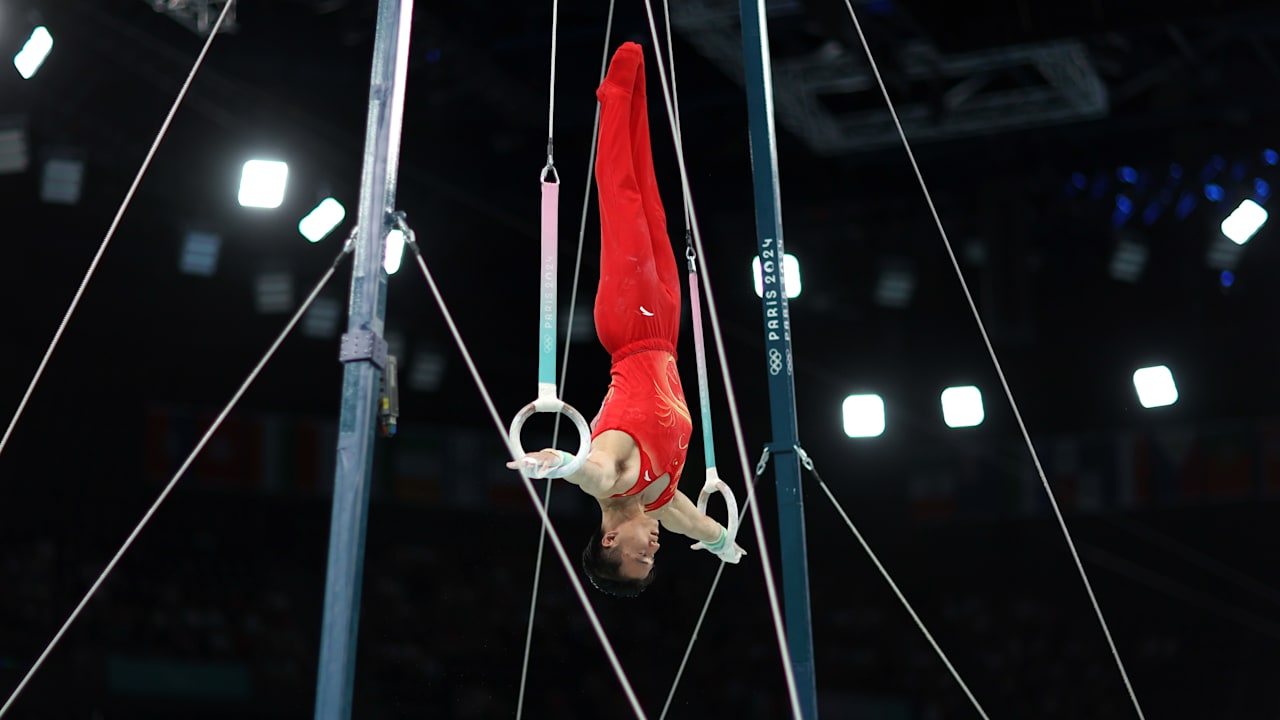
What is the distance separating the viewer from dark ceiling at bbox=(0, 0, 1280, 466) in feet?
23.1

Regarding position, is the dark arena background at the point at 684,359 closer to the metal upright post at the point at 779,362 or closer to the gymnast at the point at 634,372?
the metal upright post at the point at 779,362

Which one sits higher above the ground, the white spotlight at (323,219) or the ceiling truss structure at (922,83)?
the ceiling truss structure at (922,83)

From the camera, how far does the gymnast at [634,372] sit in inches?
141

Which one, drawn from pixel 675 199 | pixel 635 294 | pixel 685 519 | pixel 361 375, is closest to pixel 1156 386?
pixel 675 199

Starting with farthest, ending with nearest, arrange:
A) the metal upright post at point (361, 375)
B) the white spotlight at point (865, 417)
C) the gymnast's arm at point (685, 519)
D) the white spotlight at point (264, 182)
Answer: the white spotlight at point (865, 417), the white spotlight at point (264, 182), the gymnast's arm at point (685, 519), the metal upright post at point (361, 375)

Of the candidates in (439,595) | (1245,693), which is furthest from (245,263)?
(1245,693)

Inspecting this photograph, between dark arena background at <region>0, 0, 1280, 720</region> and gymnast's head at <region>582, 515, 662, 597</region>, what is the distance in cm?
370

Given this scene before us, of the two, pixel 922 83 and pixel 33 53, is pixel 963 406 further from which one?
pixel 33 53

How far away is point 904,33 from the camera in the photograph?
7.28m

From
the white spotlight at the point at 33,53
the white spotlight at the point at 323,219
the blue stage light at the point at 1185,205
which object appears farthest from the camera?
the blue stage light at the point at 1185,205

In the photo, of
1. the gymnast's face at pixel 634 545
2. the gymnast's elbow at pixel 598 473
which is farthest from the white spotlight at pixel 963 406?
the gymnast's elbow at pixel 598 473

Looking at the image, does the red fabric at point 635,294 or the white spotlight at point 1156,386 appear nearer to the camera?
the red fabric at point 635,294

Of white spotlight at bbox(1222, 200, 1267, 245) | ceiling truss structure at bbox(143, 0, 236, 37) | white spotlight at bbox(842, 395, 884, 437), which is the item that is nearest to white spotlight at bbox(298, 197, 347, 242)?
ceiling truss structure at bbox(143, 0, 236, 37)

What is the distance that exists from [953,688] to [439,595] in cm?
381
